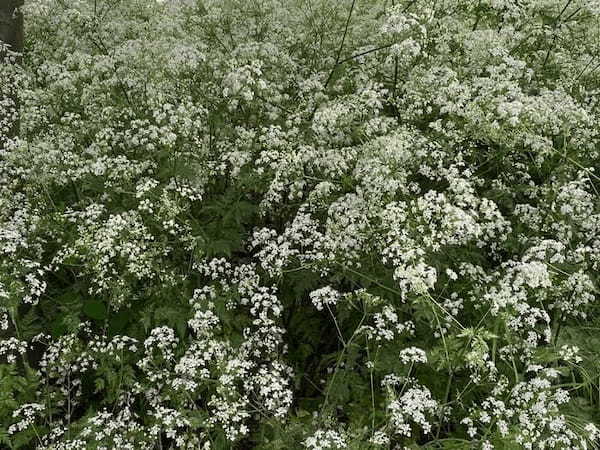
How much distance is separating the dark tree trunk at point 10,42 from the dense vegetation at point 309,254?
9cm

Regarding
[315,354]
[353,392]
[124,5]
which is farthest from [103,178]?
[124,5]

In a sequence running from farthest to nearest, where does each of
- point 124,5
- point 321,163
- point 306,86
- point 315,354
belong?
point 124,5
point 306,86
point 315,354
point 321,163

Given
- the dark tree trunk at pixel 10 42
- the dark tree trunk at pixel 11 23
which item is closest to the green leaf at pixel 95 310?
the dark tree trunk at pixel 10 42

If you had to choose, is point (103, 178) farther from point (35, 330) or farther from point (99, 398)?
point (99, 398)

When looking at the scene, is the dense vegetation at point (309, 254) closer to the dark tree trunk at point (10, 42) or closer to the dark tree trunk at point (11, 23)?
the dark tree trunk at point (10, 42)

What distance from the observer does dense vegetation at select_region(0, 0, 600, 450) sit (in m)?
4.77

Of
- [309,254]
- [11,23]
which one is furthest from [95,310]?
[11,23]

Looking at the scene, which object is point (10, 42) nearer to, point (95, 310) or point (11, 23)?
point (11, 23)

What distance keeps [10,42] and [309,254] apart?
184 inches

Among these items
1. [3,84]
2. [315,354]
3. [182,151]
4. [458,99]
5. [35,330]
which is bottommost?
[315,354]

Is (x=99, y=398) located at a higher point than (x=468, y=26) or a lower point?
lower

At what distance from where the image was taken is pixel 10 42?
7.03 metres

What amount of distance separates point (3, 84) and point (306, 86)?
3.64m

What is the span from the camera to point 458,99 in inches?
247
